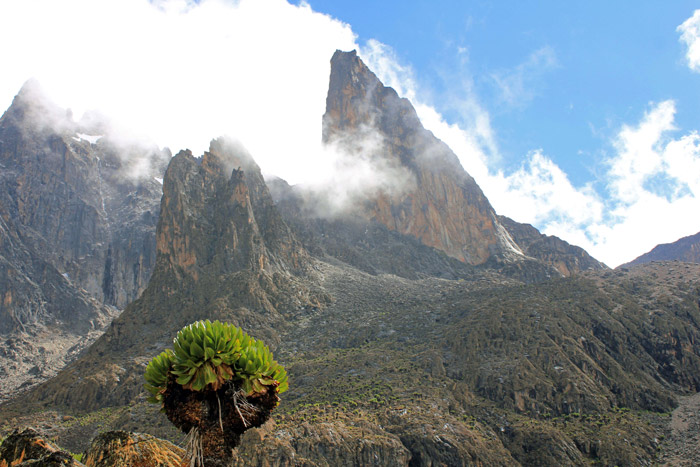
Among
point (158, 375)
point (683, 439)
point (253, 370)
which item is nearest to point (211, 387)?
point (253, 370)

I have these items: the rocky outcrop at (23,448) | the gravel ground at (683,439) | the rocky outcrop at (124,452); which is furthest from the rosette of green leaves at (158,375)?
the gravel ground at (683,439)

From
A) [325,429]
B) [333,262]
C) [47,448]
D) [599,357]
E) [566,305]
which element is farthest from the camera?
[333,262]

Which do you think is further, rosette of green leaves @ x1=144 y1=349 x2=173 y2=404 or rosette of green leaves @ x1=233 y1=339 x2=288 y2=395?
rosette of green leaves @ x1=233 y1=339 x2=288 y2=395

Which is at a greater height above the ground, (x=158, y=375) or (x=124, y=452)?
(x=158, y=375)

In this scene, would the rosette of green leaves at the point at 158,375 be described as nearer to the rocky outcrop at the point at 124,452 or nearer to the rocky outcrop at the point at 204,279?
the rocky outcrop at the point at 124,452

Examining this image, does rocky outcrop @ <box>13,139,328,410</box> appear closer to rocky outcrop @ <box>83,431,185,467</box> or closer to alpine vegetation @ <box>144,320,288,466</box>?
alpine vegetation @ <box>144,320,288,466</box>

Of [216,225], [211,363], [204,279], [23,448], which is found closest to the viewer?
[23,448]

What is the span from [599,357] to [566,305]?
1612cm

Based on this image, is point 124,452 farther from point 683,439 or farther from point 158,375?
point 683,439

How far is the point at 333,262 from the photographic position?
526 ft

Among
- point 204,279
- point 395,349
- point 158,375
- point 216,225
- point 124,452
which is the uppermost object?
point 216,225

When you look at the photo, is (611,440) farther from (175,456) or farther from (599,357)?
(175,456)

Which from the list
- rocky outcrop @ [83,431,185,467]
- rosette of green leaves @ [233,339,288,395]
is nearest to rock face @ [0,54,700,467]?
rosette of green leaves @ [233,339,288,395]

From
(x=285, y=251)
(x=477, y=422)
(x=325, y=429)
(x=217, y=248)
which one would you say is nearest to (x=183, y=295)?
(x=217, y=248)
